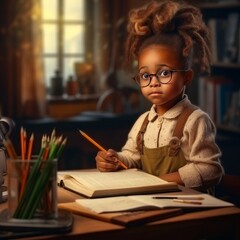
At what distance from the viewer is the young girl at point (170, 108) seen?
6.61 ft

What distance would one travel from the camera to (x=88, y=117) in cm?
495

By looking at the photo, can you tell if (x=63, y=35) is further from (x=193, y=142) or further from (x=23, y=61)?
(x=193, y=142)

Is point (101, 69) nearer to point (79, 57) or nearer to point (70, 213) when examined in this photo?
point (79, 57)

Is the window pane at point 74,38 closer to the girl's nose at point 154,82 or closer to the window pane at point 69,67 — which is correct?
the window pane at point 69,67

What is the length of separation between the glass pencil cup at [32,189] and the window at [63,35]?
11.6ft

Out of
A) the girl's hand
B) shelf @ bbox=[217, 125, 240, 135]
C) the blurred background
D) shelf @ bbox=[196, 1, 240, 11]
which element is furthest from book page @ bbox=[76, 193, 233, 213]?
shelf @ bbox=[196, 1, 240, 11]

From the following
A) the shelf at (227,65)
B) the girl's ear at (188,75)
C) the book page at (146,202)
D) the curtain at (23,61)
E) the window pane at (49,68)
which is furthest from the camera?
the window pane at (49,68)

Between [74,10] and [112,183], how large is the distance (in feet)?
11.5

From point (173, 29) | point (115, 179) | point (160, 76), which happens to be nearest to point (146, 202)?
point (115, 179)

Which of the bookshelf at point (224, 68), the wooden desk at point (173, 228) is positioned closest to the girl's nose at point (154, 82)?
the wooden desk at point (173, 228)

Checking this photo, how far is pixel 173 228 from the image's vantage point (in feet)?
5.14

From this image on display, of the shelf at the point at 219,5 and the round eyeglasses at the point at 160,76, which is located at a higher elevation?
the shelf at the point at 219,5

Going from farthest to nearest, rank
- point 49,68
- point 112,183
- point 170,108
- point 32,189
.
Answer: point 49,68
point 170,108
point 112,183
point 32,189

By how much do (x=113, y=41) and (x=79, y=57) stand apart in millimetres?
342
